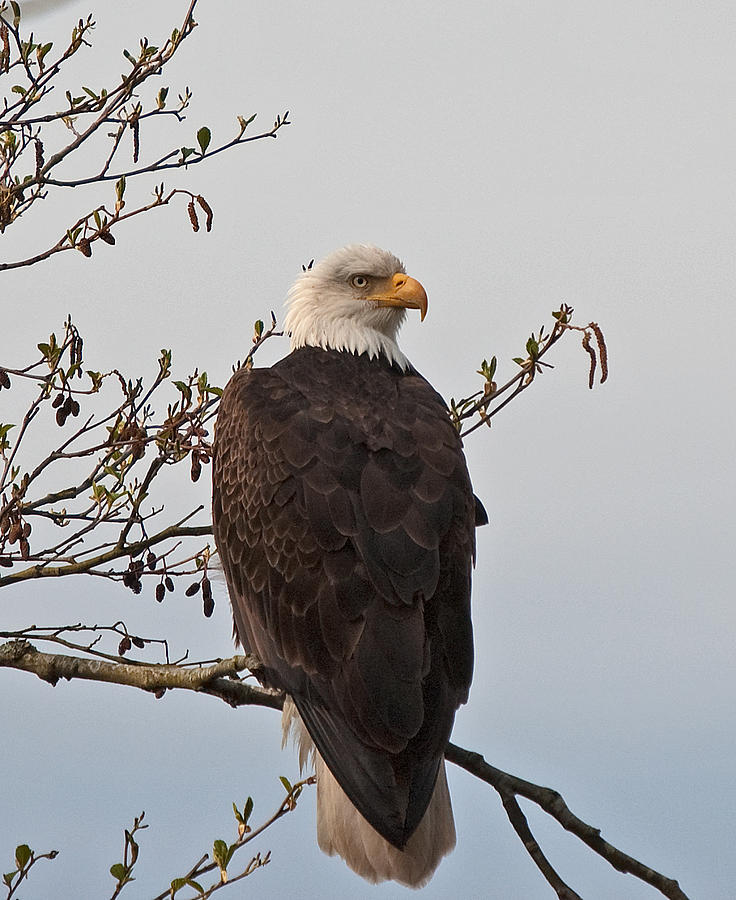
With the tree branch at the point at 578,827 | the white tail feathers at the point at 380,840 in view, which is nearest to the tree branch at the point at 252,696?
the tree branch at the point at 578,827

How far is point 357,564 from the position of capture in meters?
5.05

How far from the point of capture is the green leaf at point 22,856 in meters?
5.20

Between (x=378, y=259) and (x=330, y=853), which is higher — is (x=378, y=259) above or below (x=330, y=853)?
above

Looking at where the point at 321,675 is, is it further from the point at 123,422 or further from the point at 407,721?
the point at 123,422

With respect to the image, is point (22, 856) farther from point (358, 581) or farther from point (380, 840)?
point (358, 581)

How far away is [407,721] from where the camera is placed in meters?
4.83

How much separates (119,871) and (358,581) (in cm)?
129

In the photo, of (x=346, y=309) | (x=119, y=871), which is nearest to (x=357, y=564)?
(x=119, y=871)

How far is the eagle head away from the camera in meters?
6.48

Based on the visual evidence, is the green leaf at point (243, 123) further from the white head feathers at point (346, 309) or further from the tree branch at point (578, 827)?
the tree branch at point (578, 827)

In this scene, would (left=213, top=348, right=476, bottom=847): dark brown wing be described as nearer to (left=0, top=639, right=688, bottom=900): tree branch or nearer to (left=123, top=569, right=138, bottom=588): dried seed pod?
(left=0, top=639, right=688, bottom=900): tree branch

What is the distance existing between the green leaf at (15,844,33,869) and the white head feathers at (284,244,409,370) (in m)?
2.38

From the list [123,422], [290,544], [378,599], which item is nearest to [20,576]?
[123,422]

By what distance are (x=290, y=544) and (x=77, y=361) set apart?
1.09 meters
